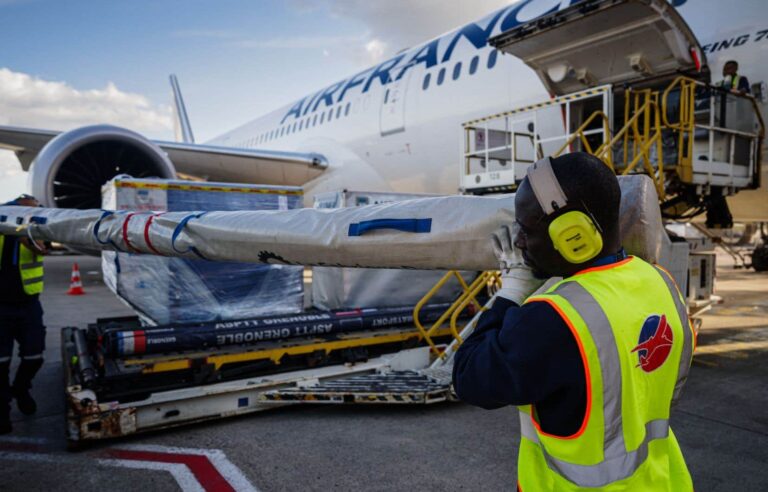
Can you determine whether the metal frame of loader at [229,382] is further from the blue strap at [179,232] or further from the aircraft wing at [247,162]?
the aircraft wing at [247,162]

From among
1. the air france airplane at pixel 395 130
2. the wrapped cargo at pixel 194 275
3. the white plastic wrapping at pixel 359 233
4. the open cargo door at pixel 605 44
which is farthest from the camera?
the air france airplane at pixel 395 130

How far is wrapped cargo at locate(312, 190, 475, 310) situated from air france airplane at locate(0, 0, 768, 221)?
200 centimetres

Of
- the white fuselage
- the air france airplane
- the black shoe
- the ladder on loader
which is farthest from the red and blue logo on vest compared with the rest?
the white fuselage

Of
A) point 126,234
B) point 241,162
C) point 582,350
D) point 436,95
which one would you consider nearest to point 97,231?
point 126,234

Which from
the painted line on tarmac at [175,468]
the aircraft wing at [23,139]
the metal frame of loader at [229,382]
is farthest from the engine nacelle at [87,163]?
the painted line on tarmac at [175,468]

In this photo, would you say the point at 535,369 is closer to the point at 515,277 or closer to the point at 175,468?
the point at 515,277

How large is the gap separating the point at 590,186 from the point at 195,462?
2812 millimetres

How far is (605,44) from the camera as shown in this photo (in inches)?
233

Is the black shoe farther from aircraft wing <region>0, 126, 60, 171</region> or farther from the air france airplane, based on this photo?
aircraft wing <region>0, 126, 60, 171</region>

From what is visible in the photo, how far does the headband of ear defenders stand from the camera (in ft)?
3.97

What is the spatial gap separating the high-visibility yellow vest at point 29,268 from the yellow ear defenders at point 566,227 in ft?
13.3

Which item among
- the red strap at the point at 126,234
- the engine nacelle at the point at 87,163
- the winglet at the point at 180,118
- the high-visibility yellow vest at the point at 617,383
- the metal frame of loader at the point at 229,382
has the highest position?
the winglet at the point at 180,118

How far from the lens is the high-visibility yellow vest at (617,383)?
1.13 meters

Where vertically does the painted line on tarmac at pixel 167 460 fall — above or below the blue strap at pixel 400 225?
below
